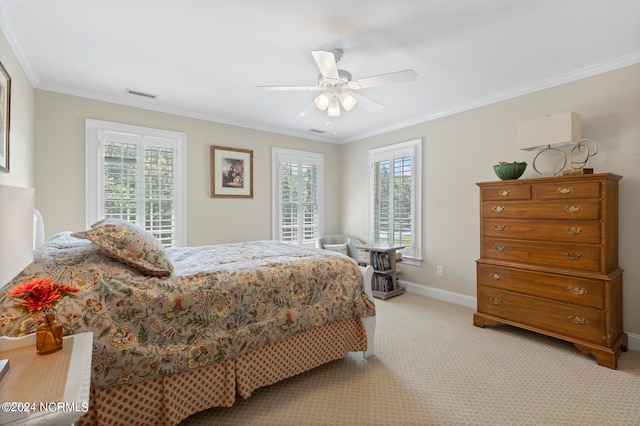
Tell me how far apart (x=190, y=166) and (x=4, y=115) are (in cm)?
206

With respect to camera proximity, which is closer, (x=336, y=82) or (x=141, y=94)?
(x=336, y=82)

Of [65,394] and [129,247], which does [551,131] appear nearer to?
[129,247]

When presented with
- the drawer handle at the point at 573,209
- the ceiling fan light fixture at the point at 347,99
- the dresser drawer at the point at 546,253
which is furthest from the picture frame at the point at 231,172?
the drawer handle at the point at 573,209

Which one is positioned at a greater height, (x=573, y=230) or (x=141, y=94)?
(x=141, y=94)

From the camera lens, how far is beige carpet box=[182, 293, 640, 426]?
6.24 feet

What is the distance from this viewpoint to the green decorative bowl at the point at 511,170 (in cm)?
314

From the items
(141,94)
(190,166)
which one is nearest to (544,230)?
(190,166)

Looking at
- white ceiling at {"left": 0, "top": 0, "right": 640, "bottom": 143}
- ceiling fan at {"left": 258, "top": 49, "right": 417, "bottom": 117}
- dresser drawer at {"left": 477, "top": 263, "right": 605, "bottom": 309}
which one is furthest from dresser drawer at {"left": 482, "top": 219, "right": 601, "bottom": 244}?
ceiling fan at {"left": 258, "top": 49, "right": 417, "bottom": 117}

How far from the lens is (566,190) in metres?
2.71

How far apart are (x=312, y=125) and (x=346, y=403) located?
3.94 metres

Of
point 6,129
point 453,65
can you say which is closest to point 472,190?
point 453,65

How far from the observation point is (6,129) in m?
2.32

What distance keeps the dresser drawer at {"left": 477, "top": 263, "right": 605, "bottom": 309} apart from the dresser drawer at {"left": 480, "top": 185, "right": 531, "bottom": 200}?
2.31ft

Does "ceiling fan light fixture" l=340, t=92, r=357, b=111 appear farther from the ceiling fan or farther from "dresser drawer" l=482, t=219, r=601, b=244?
"dresser drawer" l=482, t=219, r=601, b=244
